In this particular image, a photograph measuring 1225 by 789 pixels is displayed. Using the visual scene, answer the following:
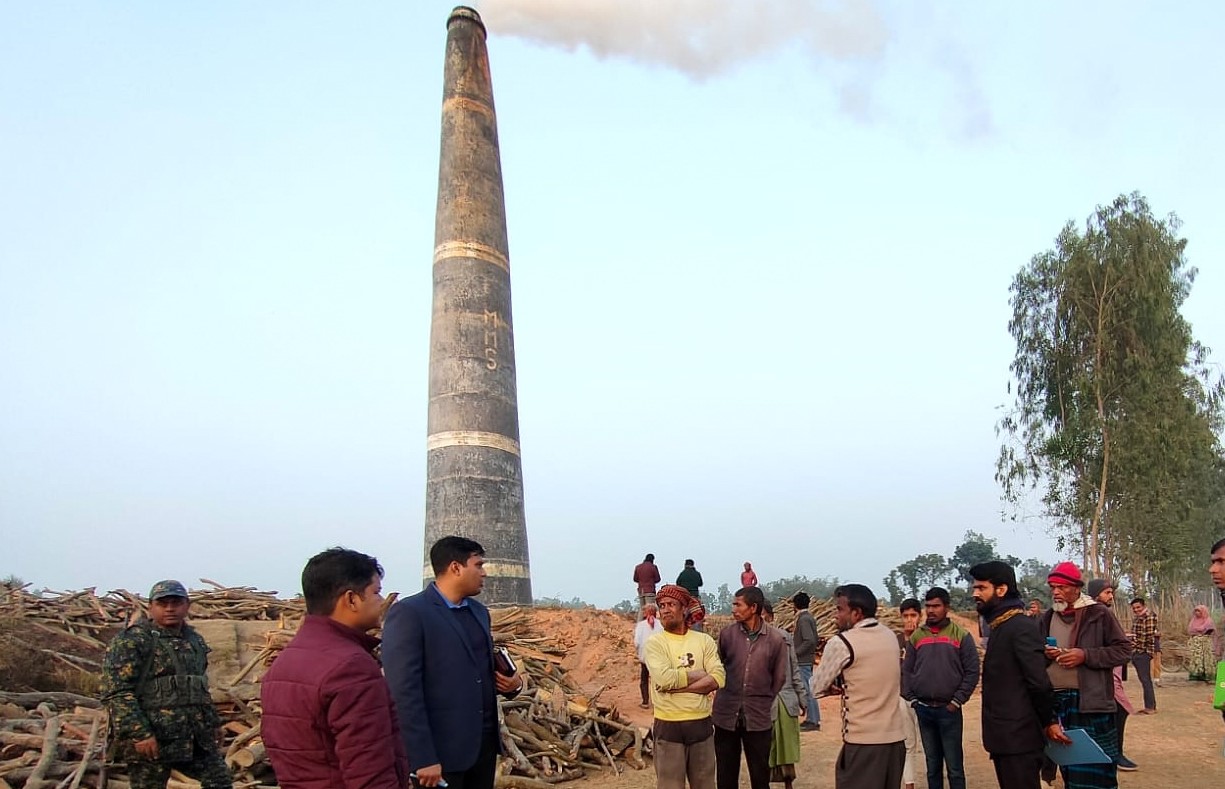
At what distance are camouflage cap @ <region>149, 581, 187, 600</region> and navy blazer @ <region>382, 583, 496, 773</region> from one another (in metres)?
2.19

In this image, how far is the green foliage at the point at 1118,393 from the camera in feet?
96.4

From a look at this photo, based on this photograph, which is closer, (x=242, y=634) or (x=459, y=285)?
(x=242, y=634)

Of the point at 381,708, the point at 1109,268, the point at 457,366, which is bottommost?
the point at 381,708

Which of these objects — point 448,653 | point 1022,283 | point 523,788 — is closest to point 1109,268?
point 1022,283

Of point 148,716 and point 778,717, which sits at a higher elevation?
point 148,716

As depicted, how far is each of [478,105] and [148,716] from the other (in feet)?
52.7

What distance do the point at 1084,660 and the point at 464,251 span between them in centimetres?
1471

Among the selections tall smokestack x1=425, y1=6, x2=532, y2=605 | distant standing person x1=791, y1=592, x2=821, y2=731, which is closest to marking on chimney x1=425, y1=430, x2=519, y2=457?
tall smokestack x1=425, y1=6, x2=532, y2=605

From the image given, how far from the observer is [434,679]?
4098 mm

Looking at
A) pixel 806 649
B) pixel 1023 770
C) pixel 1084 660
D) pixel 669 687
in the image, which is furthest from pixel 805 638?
pixel 1023 770

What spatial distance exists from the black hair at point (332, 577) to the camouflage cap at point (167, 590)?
3.00 m

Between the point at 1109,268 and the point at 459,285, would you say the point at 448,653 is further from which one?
the point at 1109,268

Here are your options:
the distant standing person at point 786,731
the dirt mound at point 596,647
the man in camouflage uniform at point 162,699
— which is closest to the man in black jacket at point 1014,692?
the distant standing person at point 786,731

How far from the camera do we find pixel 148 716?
5359mm
